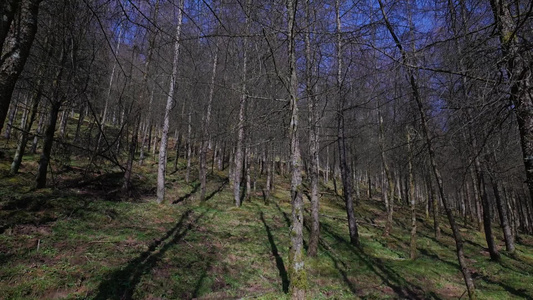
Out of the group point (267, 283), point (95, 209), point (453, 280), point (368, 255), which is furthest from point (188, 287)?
point (453, 280)

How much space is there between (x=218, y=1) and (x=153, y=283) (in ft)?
19.6

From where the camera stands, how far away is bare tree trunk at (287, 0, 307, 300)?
460 centimetres

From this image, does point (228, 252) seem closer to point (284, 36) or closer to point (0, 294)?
point (0, 294)

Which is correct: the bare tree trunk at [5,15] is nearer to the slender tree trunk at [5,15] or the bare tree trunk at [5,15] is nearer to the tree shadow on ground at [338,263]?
the slender tree trunk at [5,15]

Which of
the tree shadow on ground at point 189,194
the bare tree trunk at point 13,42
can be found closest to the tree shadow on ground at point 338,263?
the bare tree trunk at point 13,42

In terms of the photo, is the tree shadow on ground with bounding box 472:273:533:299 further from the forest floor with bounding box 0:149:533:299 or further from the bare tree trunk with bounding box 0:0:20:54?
the bare tree trunk with bounding box 0:0:20:54

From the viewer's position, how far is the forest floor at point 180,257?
5.45 m

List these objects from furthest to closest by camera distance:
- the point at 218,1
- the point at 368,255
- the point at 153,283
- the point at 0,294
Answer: the point at 368,255, the point at 153,283, the point at 0,294, the point at 218,1

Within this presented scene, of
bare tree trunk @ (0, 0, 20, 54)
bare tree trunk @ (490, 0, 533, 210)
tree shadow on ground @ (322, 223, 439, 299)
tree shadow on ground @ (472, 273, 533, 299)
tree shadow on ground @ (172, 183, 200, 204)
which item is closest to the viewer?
bare tree trunk @ (0, 0, 20, 54)

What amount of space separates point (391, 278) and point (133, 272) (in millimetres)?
7847

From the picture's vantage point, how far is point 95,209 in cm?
912

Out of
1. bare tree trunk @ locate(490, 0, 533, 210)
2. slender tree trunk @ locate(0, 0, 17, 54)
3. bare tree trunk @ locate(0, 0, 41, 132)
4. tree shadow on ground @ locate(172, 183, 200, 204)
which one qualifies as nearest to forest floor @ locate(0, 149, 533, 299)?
tree shadow on ground @ locate(172, 183, 200, 204)

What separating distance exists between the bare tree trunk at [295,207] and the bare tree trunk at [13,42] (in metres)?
3.58

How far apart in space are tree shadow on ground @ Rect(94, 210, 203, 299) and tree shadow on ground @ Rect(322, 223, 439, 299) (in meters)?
6.92
